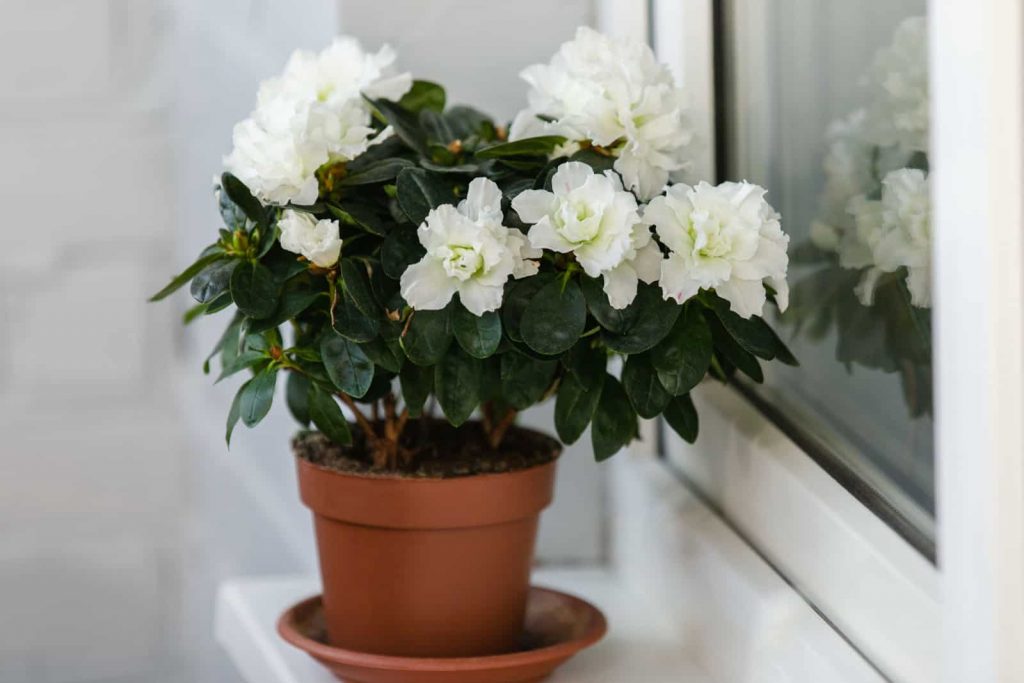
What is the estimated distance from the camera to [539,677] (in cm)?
102

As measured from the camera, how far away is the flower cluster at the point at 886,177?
2.55 ft

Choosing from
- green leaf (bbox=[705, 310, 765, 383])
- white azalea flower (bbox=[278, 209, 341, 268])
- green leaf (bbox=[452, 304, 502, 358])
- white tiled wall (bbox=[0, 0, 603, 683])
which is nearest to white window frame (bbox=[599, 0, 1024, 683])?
green leaf (bbox=[705, 310, 765, 383])

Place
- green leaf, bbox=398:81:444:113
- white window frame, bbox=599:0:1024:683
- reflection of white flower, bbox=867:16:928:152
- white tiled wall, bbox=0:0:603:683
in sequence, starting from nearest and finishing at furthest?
white window frame, bbox=599:0:1024:683 < reflection of white flower, bbox=867:16:928:152 < green leaf, bbox=398:81:444:113 < white tiled wall, bbox=0:0:603:683

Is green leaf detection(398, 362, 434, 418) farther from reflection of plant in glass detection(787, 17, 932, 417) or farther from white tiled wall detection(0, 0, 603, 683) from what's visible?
white tiled wall detection(0, 0, 603, 683)

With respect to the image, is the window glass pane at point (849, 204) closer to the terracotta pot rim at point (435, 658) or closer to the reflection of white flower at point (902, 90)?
the reflection of white flower at point (902, 90)

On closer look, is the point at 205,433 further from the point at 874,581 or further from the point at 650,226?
the point at 874,581

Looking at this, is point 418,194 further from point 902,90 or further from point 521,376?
point 902,90

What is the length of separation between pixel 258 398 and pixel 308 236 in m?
0.13

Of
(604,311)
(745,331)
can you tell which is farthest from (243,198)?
(745,331)

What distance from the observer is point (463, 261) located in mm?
845

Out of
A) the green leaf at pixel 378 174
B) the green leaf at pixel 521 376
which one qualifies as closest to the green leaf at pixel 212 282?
the green leaf at pixel 378 174

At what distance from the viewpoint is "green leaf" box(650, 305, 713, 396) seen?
892 millimetres

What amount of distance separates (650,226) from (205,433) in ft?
2.35

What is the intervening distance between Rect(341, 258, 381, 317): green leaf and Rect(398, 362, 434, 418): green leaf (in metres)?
0.06
